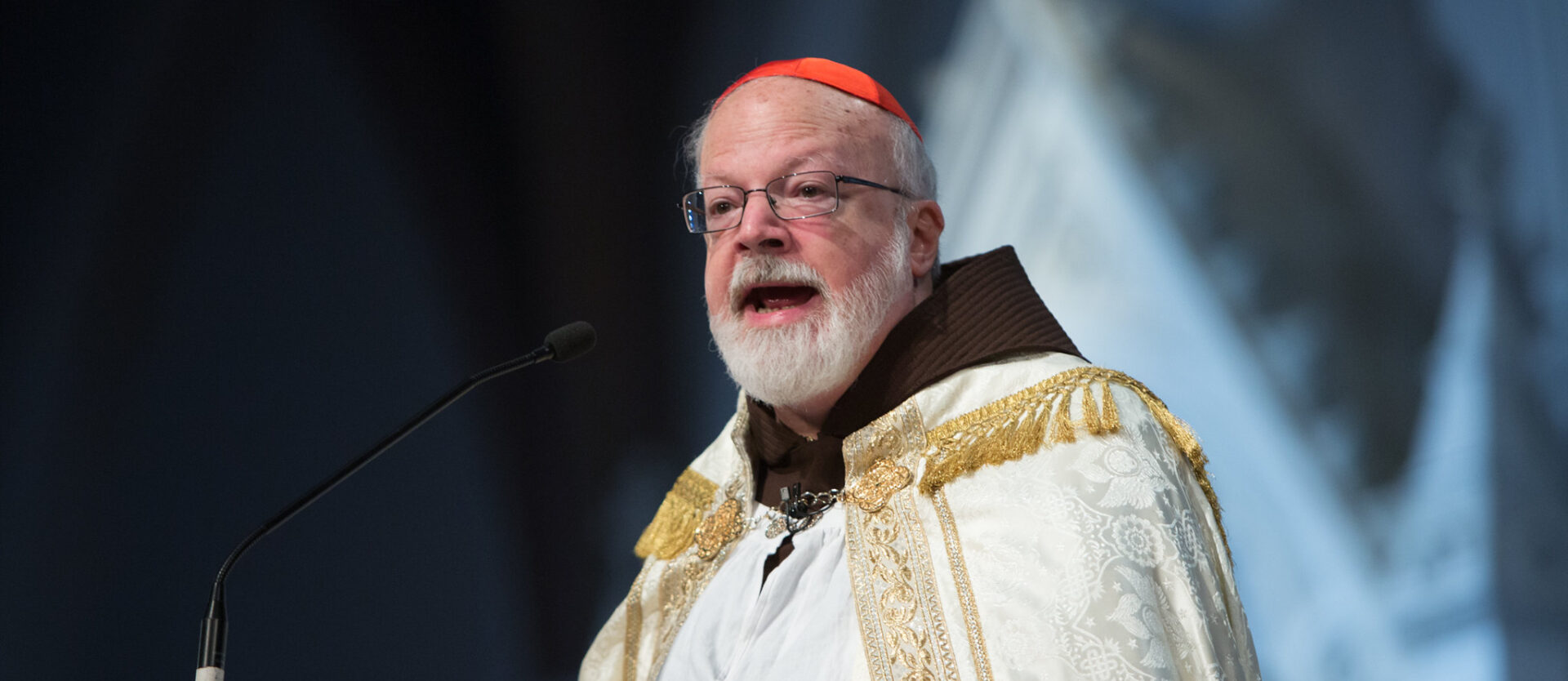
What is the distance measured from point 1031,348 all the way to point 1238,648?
572mm

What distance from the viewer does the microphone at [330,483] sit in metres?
1.53

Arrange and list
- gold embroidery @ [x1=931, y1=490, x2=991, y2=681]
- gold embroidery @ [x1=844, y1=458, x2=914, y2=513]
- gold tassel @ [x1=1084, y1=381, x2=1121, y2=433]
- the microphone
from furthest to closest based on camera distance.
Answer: gold embroidery @ [x1=844, y1=458, x2=914, y2=513] → gold tassel @ [x1=1084, y1=381, x2=1121, y2=433] → gold embroidery @ [x1=931, y1=490, x2=991, y2=681] → the microphone

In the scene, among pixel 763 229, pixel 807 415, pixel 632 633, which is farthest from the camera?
pixel 632 633

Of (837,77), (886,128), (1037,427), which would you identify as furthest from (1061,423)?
(837,77)

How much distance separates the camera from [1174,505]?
1716 mm

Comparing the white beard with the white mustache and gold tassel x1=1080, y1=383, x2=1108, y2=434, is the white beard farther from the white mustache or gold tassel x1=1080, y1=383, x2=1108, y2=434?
gold tassel x1=1080, y1=383, x2=1108, y2=434

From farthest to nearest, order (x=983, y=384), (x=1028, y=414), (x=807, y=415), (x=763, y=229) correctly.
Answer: (x=807, y=415) < (x=763, y=229) < (x=983, y=384) < (x=1028, y=414)

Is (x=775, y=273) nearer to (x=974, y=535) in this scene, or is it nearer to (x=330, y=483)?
(x=974, y=535)

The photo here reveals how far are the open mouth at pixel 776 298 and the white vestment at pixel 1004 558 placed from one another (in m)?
0.28

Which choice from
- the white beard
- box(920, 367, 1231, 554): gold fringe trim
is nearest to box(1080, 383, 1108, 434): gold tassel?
box(920, 367, 1231, 554): gold fringe trim

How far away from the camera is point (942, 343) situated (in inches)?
80.2

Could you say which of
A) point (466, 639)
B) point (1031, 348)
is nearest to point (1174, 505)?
point (1031, 348)

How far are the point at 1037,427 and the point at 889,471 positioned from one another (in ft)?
0.84

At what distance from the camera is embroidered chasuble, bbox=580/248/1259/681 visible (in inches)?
63.7
